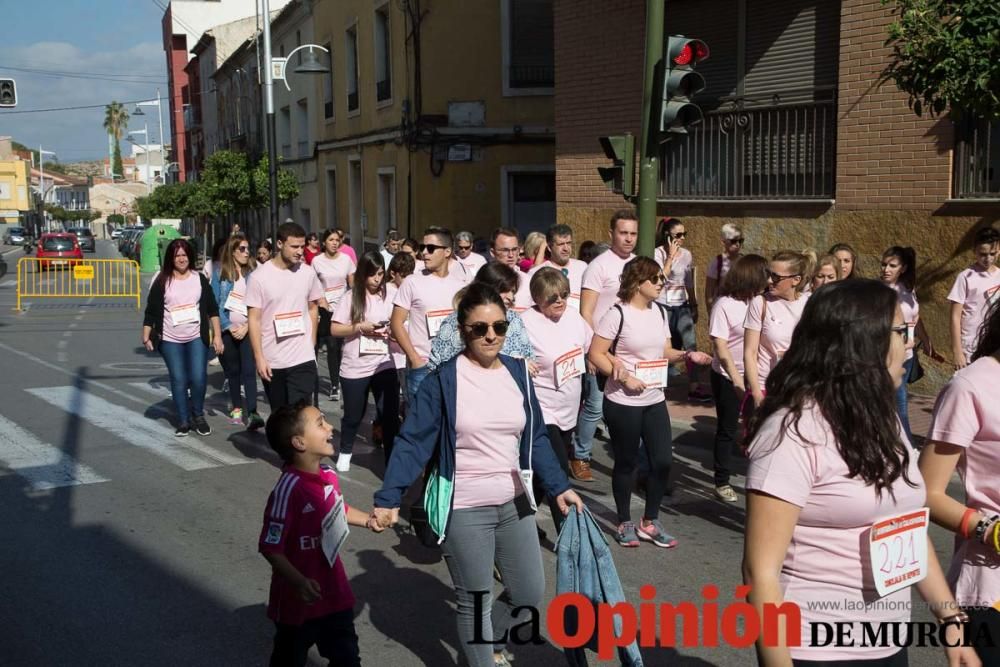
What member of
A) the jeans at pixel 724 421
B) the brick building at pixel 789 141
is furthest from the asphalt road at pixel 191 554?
the brick building at pixel 789 141

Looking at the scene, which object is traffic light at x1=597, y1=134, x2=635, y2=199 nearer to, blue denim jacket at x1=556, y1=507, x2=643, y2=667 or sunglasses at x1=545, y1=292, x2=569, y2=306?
sunglasses at x1=545, y1=292, x2=569, y2=306

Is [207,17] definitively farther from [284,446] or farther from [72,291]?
[284,446]

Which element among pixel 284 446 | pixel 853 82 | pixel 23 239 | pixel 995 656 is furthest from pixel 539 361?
pixel 23 239

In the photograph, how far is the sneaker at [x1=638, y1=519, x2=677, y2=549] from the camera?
6215 mm

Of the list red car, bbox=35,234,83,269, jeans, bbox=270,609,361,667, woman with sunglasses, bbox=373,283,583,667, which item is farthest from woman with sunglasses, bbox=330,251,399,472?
red car, bbox=35,234,83,269

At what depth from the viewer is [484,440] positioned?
411 centimetres

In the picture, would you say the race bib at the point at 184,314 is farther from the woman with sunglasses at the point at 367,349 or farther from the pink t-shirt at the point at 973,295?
the pink t-shirt at the point at 973,295

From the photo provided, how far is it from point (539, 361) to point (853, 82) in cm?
661

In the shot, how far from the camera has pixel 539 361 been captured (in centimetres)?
624

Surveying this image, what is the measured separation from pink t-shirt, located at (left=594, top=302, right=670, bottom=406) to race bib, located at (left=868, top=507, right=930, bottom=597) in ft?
11.2

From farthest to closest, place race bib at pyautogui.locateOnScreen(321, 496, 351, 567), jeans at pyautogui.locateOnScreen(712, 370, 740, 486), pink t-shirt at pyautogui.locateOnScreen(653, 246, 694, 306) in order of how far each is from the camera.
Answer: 1. pink t-shirt at pyautogui.locateOnScreen(653, 246, 694, 306)
2. jeans at pyautogui.locateOnScreen(712, 370, 740, 486)
3. race bib at pyautogui.locateOnScreen(321, 496, 351, 567)

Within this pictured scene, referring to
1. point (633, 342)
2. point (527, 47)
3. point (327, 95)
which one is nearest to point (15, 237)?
point (327, 95)

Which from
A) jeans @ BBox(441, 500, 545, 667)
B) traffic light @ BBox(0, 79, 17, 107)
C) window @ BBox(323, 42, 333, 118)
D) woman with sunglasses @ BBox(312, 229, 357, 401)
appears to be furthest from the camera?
window @ BBox(323, 42, 333, 118)

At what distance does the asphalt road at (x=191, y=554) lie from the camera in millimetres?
4879
